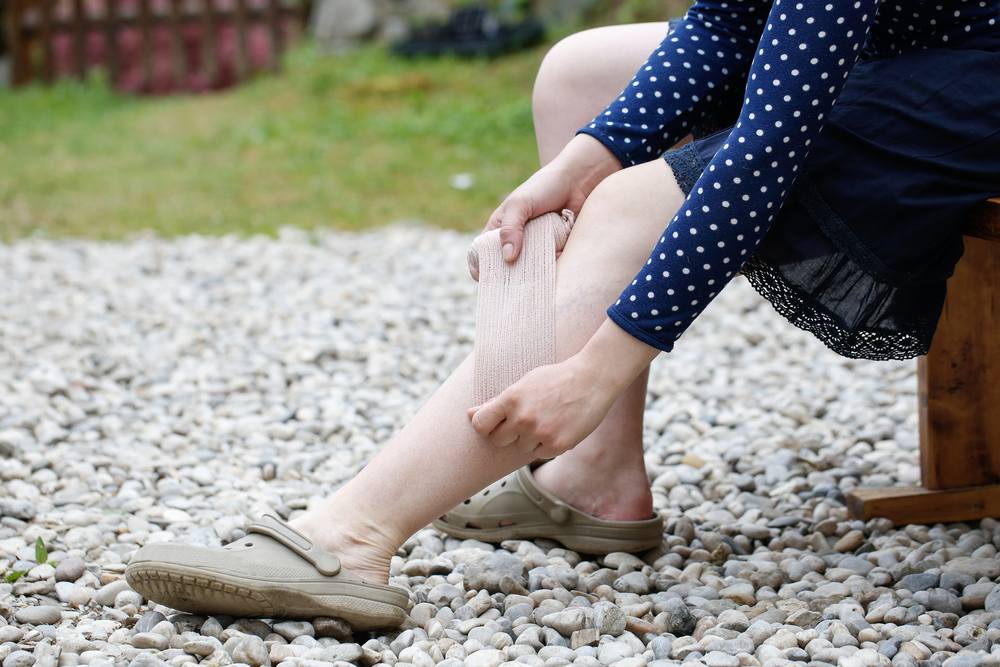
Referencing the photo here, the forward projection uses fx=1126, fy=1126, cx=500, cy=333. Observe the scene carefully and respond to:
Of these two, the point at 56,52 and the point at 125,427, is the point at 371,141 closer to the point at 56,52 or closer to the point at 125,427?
the point at 125,427

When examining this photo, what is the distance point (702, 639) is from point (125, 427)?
4.71ft

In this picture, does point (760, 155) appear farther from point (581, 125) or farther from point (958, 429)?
point (958, 429)

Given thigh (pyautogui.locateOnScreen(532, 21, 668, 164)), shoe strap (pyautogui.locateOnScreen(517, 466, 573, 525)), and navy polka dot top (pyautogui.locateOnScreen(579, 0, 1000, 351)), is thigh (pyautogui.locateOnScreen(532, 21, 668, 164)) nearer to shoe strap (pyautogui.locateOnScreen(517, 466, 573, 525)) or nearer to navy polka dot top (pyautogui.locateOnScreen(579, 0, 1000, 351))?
navy polka dot top (pyautogui.locateOnScreen(579, 0, 1000, 351))

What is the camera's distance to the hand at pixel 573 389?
1.26 meters

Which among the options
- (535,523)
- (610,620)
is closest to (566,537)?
(535,523)

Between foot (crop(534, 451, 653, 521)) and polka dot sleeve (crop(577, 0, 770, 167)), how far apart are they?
464 millimetres

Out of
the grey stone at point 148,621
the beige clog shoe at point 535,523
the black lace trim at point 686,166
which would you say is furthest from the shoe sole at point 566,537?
the black lace trim at point 686,166

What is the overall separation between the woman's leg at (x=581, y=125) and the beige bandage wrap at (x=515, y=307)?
29cm

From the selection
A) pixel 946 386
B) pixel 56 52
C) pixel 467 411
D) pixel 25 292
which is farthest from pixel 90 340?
pixel 56 52

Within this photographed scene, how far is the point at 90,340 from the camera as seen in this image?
9.70 feet

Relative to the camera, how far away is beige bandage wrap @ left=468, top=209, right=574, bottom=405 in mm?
1317

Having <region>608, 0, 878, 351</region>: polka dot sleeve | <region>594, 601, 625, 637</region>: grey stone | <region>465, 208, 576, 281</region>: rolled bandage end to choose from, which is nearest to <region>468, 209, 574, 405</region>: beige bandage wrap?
<region>465, 208, 576, 281</region>: rolled bandage end

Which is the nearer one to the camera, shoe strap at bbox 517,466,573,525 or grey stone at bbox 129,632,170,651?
grey stone at bbox 129,632,170,651

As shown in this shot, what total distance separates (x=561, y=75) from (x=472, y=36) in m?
6.03
